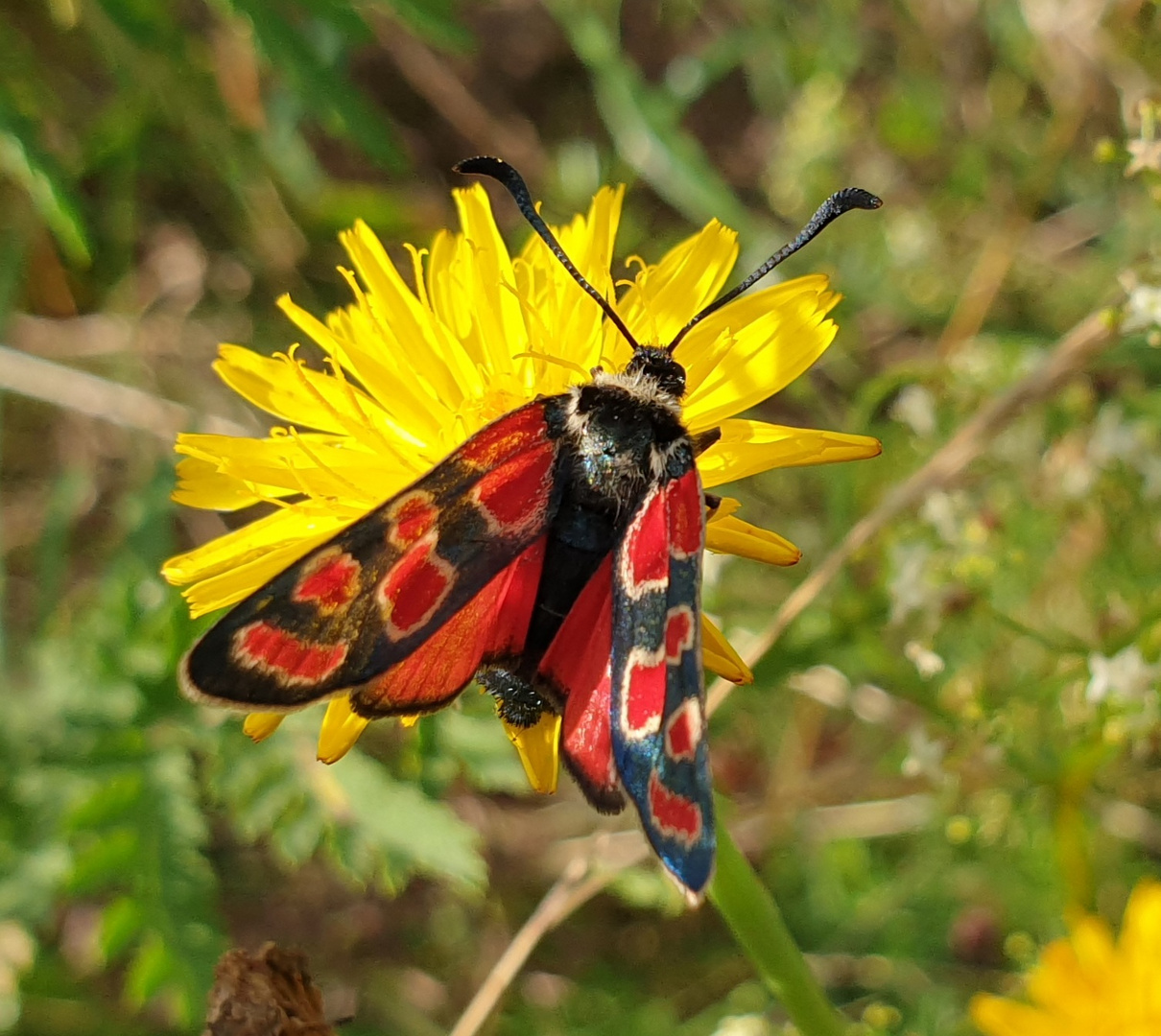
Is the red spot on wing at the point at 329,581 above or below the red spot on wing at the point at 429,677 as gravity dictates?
above

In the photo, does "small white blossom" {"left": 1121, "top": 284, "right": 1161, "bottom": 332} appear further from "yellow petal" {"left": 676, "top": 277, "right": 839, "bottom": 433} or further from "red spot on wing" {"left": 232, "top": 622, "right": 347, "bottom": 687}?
"red spot on wing" {"left": 232, "top": 622, "right": 347, "bottom": 687}

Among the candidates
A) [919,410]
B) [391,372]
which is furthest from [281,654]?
[919,410]

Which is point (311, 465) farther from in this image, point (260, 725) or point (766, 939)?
point (766, 939)

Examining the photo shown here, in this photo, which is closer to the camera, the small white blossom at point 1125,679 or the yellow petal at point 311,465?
the yellow petal at point 311,465

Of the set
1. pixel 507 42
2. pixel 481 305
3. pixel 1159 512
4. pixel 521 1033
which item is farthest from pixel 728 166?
pixel 521 1033

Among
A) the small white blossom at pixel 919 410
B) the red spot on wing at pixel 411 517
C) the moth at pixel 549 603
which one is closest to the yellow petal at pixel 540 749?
the moth at pixel 549 603

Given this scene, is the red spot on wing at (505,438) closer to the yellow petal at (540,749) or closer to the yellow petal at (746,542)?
the yellow petal at (746,542)

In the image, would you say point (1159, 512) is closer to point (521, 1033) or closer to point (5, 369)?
point (521, 1033)
